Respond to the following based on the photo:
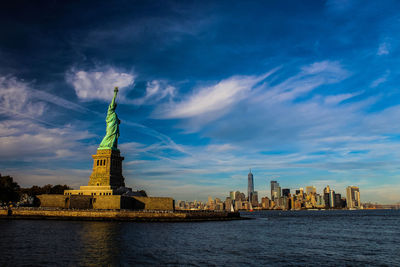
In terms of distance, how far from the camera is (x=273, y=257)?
1320 inches

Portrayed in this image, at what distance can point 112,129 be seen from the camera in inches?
3816

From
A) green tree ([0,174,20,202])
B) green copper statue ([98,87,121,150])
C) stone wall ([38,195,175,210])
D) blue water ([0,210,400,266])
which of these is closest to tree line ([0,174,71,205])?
green tree ([0,174,20,202])

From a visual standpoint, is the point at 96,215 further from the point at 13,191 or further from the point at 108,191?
the point at 13,191

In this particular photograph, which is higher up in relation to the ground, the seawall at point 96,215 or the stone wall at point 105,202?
the stone wall at point 105,202

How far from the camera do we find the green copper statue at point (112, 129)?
95.1 meters

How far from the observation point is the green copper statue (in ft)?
312

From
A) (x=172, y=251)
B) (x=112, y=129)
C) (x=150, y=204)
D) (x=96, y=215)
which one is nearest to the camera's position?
(x=172, y=251)

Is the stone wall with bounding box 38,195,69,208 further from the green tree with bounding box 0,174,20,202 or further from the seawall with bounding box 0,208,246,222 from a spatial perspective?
the green tree with bounding box 0,174,20,202

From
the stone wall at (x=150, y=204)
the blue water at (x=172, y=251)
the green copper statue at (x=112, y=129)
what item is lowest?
the blue water at (x=172, y=251)

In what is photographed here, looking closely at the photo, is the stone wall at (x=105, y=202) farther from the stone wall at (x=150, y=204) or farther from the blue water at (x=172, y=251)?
the blue water at (x=172, y=251)

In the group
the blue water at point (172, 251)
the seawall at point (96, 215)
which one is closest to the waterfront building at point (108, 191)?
the seawall at point (96, 215)

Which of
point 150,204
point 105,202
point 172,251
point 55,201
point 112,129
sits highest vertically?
point 112,129

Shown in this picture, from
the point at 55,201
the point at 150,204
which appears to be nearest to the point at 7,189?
the point at 55,201

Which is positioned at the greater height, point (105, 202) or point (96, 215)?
point (105, 202)
